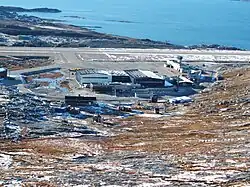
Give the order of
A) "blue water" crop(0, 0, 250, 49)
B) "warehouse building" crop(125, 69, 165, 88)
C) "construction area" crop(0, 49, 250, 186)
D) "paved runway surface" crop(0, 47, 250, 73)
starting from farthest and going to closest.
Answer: "blue water" crop(0, 0, 250, 49)
"paved runway surface" crop(0, 47, 250, 73)
"warehouse building" crop(125, 69, 165, 88)
"construction area" crop(0, 49, 250, 186)

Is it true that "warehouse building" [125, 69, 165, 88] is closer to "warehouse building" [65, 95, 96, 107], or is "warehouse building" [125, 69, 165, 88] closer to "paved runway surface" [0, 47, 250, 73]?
"paved runway surface" [0, 47, 250, 73]

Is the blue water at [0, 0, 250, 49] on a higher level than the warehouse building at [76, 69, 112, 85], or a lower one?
higher

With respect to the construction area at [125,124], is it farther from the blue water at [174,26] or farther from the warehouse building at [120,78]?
the blue water at [174,26]

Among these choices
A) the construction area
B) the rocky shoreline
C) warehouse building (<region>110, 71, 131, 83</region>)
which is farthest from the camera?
the rocky shoreline

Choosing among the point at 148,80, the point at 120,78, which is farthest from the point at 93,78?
the point at 148,80

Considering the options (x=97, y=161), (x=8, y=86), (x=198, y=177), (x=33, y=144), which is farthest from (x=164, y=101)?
(x=198, y=177)

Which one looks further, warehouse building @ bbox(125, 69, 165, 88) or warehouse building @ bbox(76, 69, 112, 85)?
warehouse building @ bbox(125, 69, 165, 88)

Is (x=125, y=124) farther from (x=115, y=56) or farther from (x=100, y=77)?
(x=115, y=56)

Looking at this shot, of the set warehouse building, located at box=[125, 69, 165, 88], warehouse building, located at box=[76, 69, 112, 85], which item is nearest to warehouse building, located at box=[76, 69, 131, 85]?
warehouse building, located at box=[76, 69, 112, 85]

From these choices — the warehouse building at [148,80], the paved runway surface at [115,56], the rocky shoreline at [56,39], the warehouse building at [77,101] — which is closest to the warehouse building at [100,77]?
the warehouse building at [148,80]
